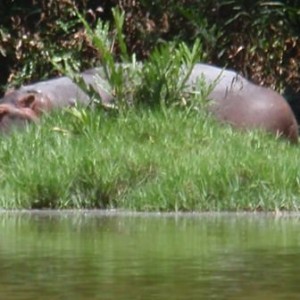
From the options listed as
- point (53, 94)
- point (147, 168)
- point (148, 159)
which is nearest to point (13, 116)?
point (53, 94)

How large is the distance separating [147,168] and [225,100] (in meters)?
2.77

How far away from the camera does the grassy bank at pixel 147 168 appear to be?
Result: 10422 millimetres

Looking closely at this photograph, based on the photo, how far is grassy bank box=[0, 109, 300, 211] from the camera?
10.4 metres

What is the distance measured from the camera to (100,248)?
297 inches

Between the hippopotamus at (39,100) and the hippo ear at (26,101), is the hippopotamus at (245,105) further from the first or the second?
the hippo ear at (26,101)

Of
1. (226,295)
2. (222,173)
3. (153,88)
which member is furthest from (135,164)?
(226,295)

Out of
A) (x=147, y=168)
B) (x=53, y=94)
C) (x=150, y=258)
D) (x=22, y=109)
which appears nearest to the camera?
(x=150, y=258)

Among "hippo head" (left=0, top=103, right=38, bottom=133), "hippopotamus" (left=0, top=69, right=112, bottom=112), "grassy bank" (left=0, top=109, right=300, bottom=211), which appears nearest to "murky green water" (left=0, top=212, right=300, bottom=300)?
"grassy bank" (left=0, top=109, right=300, bottom=211)

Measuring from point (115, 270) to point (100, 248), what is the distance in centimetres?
106

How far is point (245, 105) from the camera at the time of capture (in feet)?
44.2

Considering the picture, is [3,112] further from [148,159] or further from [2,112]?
[148,159]

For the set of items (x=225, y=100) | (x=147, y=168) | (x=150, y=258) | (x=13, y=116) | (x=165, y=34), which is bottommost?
(x=150, y=258)

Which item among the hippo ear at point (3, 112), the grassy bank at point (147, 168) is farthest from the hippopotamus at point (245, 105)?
the hippo ear at point (3, 112)

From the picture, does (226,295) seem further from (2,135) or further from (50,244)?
(2,135)
